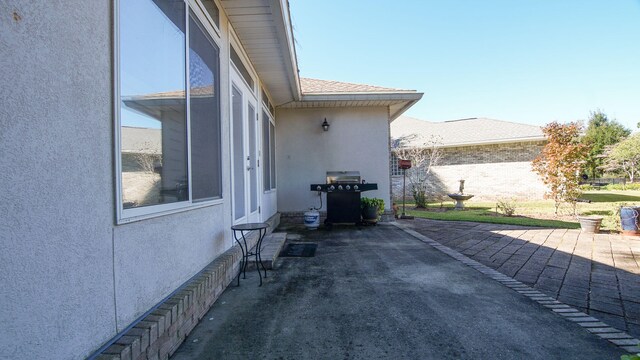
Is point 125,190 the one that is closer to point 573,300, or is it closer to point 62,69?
point 62,69

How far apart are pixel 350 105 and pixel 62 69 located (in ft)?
23.9

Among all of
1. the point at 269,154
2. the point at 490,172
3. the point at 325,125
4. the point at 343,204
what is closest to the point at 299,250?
the point at 343,204

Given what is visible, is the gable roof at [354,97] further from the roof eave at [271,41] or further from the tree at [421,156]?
the tree at [421,156]

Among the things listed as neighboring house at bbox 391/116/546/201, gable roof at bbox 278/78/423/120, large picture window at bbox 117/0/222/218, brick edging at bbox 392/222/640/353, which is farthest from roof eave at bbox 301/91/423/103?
neighboring house at bbox 391/116/546/201

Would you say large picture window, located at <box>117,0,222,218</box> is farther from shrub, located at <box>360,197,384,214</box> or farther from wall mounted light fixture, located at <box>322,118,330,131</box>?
wall mounted light fixture, located at <box>322,118,330,131</box>

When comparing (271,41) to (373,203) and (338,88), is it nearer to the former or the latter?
(338,88)

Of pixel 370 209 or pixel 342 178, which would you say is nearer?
pixel 342 178

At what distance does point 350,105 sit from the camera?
26.8 feet

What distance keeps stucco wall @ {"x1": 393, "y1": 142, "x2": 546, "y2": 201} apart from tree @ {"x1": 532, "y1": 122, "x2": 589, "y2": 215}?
4316 mm

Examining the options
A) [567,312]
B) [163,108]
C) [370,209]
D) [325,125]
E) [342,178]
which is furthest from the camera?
[325,125]

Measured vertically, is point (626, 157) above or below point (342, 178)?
above

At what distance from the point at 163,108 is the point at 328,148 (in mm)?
6264

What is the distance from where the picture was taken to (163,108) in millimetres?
2156

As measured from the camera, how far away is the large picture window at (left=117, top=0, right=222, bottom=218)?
1.75 metres
